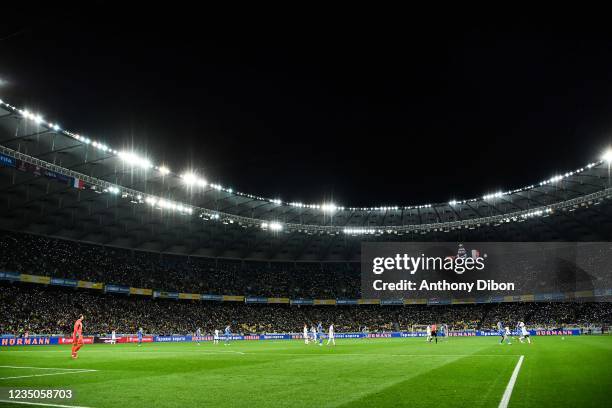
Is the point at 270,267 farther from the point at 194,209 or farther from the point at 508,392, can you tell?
the point at 508,392

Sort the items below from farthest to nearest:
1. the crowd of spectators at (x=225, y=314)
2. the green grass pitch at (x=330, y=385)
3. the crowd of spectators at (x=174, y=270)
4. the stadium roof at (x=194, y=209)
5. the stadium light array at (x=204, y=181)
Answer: the crowd of spectators at (x=174, y=270) < the crowd of spectators at (x=225, y=314) < the stadium roof at (x=194, y=209) < the stadium light array at (x=204, y=181) < the green grass pitch at (x=330, y=385)

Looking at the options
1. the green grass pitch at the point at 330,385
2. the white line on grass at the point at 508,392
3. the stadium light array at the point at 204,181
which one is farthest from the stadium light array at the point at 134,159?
the white line on grass at the point at 508,392

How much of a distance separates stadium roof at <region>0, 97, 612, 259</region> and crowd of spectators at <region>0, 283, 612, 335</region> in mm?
8817

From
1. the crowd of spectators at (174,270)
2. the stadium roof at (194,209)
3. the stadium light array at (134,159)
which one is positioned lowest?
the crowd of spectators at (174,270)

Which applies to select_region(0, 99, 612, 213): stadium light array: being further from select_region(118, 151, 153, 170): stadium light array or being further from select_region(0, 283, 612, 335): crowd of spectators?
select_region(0, 283, 612, 335): crowd of spectators

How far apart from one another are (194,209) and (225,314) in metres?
22.7

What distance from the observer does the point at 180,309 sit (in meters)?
70.8

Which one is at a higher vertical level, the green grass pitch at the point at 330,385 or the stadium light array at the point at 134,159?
the stadium light array at the point at 134,159

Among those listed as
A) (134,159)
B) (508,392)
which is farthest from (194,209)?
(508,392)

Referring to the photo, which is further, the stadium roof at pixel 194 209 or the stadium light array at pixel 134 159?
the stadium light array at pixel 134 159

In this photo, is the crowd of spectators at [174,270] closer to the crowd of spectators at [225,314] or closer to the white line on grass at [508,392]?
the crowd of spectators at [225,314]

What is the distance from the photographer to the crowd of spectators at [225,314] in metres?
52.3

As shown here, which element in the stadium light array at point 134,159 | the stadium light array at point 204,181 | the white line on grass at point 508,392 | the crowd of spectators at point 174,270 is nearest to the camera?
the white line on grass at point 508,392

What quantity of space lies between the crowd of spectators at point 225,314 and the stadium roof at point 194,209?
347 inches
